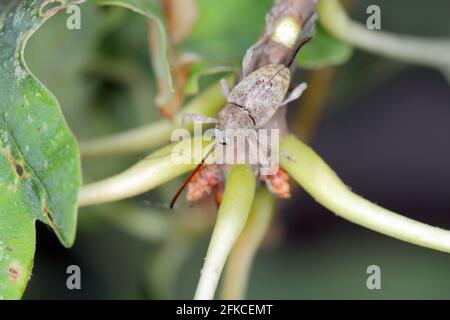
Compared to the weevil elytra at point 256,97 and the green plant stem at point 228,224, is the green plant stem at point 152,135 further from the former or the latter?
the green plant stem at point 228,224

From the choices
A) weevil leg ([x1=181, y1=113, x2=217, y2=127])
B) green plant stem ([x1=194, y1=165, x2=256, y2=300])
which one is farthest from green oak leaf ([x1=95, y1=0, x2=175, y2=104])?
green plant stem ([x1=194, y1=165, x2=256, y2=300])

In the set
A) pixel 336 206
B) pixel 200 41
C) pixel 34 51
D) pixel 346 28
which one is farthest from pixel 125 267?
pixel 336 206

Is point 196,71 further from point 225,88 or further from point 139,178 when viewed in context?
point 139,178

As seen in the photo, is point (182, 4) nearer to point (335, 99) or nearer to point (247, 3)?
point (247, 3)

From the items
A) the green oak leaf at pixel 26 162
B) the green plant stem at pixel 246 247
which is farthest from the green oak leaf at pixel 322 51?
the green oak leaf at pixel 26 162

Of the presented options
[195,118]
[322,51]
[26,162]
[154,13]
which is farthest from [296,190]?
[26,162]

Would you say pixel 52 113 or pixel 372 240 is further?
pixel 372 240
